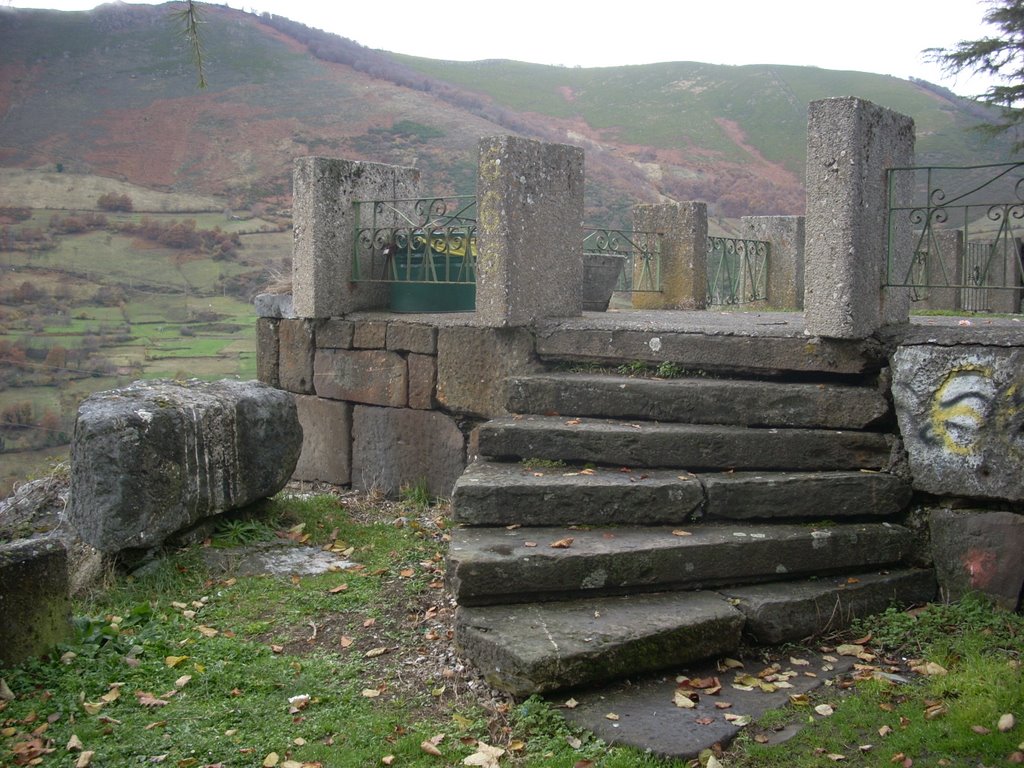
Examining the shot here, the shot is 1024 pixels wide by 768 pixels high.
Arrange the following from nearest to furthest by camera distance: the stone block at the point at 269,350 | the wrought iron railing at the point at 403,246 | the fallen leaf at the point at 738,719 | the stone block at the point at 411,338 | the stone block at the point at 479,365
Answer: the fallen leaf at the point at 738,719 < the stone block at the point at 479,365 < the stone block at the point at 411,338 < the wrought iron railing at the point at 403,246 < the stone block at the point at 269,350

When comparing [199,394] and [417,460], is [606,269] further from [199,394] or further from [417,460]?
[199,394]

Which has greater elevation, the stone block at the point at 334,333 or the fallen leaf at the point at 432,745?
the stone block at the point at 334,333

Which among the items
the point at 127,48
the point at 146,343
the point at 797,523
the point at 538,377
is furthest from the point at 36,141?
the point at 797,523

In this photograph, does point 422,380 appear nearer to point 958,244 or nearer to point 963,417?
point 963,417

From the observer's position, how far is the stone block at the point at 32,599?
4.33 metres

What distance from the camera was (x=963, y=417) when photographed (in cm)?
513

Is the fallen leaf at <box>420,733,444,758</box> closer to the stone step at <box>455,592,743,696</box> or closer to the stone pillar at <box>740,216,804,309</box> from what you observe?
the stone step at <box>455,592,743,696</box>

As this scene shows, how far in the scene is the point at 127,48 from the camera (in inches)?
1625

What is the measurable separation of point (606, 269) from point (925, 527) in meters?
4.58

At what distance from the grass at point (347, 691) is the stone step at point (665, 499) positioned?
655mm

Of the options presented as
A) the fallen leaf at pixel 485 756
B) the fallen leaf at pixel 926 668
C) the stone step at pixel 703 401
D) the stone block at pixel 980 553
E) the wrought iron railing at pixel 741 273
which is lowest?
the fallen leaf at pixel 485 756

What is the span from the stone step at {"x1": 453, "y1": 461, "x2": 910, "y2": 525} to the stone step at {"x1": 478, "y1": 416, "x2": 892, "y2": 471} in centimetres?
19

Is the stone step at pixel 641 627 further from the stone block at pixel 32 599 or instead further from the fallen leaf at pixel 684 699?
the stone block at pixel 32 599

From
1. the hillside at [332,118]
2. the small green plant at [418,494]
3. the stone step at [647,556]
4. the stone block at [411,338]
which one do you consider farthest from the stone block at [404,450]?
the hillside at [332,118]
